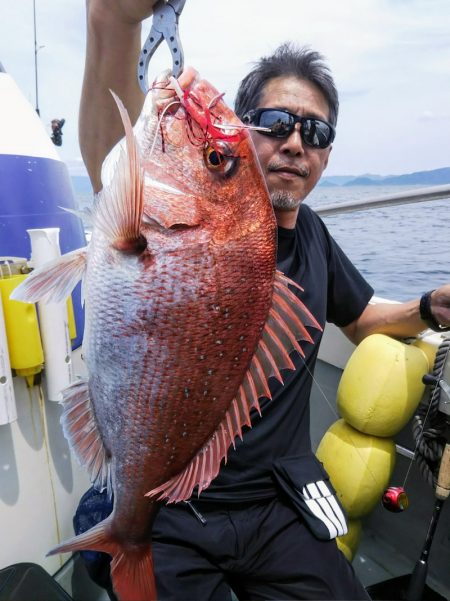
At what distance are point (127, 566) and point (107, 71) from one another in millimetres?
1375

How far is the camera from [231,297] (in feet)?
3.40

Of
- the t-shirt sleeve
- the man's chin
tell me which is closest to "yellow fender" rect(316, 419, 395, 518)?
the t-shirt sleeve

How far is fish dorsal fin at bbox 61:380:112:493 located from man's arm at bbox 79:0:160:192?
728 mm

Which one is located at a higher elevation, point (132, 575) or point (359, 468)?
point (132, 575)

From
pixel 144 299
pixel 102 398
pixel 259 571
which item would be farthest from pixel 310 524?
pixel 144 299

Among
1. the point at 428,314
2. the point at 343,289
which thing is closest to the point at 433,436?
the point at 428,314

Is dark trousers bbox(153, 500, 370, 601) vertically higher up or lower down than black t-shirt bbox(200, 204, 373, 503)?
lower down

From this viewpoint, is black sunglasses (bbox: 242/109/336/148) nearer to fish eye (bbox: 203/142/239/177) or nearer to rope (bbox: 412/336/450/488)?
fish eye (bbox: 203/142/239/177)

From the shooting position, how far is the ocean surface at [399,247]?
22.5ft

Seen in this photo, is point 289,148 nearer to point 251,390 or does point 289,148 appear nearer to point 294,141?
point 294,141

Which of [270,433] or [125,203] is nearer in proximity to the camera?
[125,203]

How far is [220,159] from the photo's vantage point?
1.06 metres

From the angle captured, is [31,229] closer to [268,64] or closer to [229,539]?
[268,64]

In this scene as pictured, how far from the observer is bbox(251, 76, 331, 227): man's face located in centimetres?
175
